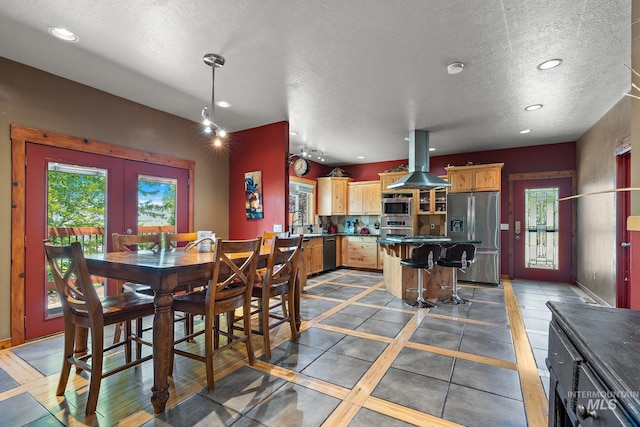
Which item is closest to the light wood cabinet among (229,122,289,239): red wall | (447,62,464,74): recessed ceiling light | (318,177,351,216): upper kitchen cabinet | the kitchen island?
(318,177,351,216): upper kitchen cabinet

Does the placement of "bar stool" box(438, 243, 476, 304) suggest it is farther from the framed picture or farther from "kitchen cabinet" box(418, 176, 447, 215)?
the framed picture

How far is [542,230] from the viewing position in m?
5.71

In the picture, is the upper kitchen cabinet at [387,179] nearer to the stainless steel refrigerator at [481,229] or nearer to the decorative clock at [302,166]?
the stainless steel refrigerator at [481,229]

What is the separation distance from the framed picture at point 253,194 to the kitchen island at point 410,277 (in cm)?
204

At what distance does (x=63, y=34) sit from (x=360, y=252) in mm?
5996

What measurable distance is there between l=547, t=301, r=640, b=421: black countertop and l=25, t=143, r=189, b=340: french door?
4.12 meters

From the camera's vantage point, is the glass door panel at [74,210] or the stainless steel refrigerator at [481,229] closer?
the glass door panel at [74,210]

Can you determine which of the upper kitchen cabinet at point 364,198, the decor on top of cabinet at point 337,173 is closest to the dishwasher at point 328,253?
the upper kitchen cabinet at point 364,198

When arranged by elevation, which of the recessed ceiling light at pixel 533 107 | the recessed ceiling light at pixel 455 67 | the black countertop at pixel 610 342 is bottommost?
the black countertop at pixel 610 342

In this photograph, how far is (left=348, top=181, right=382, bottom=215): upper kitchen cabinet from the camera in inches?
280

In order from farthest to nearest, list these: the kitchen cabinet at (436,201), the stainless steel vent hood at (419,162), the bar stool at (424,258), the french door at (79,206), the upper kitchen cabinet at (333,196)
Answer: the upper kitchen cabinet at (333,196), the kitchen cabinet at (436,201), the stainless steel vent hood at (419,162), the bar stool at (424,258), the french door at (79,206)

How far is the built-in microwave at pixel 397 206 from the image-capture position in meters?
6.47

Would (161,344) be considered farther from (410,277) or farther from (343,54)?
(410,277)

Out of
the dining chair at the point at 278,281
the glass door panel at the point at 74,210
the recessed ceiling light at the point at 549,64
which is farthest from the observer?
the glass door panel at the point at 74,210
